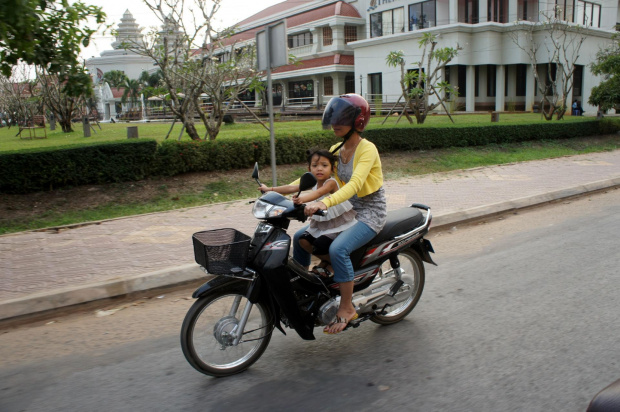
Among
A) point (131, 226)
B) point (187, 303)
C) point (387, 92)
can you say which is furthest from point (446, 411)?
point (387, 92)

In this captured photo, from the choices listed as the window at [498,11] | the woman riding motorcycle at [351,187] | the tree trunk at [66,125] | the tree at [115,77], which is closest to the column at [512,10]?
the window at [498,11]

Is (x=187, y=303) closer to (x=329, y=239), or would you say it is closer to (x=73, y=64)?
(x=329, y=239)

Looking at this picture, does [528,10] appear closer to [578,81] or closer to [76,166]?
[578,81]

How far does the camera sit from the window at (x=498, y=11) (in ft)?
115

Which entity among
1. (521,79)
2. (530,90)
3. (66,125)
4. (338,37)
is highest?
(338,37)

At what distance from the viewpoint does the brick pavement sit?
5.71m

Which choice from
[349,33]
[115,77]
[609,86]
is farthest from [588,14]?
[115,77]

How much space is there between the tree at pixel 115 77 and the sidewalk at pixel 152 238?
213 ft

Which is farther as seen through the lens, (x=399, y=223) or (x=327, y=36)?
(x=327, y=36)

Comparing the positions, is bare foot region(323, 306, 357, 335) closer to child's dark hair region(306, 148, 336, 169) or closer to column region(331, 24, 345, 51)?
child's dark hair region(306, 148, 336, 169)

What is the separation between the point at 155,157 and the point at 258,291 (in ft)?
25.4

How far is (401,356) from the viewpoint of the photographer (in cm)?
391

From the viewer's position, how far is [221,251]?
10.7ft

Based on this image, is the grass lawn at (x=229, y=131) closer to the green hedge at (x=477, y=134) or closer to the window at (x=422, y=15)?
the green hedge at (x=477, y=134)
